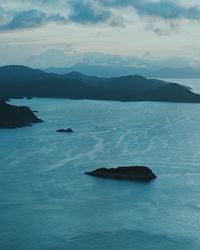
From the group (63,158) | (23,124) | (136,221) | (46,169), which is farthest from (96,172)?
(23,124)

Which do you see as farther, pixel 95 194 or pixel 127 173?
pixel 127 173

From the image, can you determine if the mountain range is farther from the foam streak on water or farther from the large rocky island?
the foam streak on water

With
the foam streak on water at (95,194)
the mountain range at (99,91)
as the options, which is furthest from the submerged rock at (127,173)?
the mountain range at (99,91)

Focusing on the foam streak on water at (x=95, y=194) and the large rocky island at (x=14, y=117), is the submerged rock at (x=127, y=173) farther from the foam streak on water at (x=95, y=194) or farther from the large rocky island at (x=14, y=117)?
the large rocky island at (x=14, y=117)

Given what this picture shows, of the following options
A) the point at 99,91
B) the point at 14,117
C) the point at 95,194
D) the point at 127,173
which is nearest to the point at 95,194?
the point at 95,194

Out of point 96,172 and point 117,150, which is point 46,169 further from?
point 117,150

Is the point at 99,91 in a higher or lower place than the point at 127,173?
higher

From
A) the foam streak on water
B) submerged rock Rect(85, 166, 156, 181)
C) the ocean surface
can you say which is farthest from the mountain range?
submerged rock Rect(85, 166, 156, 181)

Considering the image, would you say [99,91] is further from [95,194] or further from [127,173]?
[95,194]
